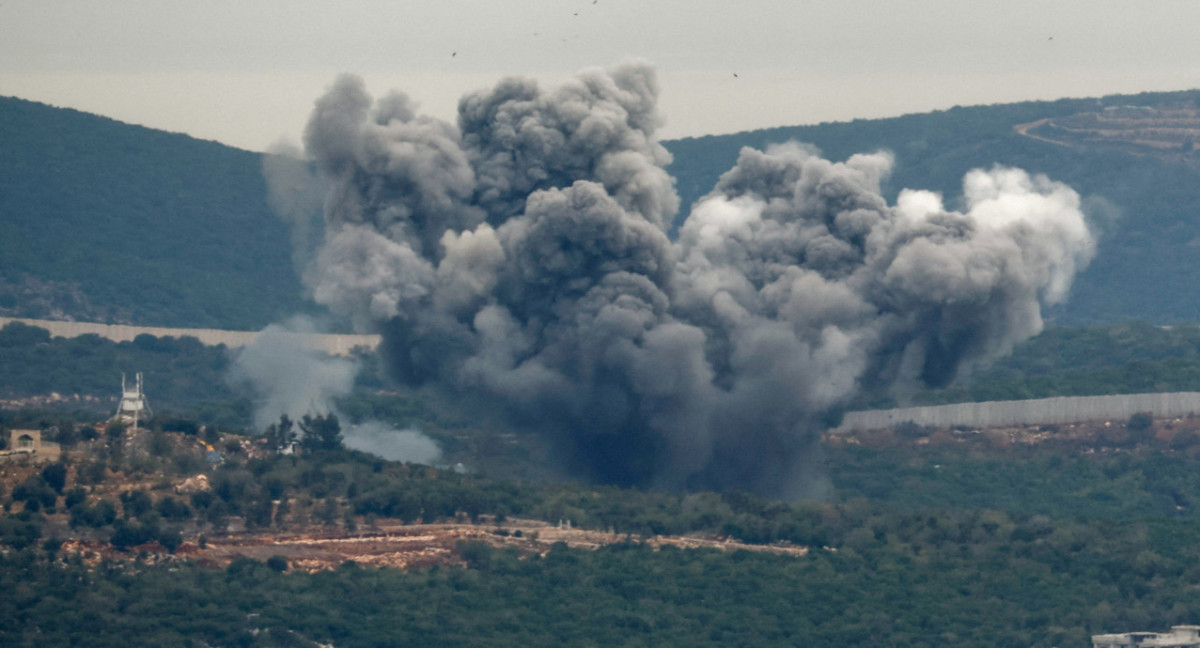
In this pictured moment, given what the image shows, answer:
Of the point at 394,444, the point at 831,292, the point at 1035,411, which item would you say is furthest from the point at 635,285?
the point at 1035,411

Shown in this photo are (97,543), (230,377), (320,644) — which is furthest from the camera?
(230,377)

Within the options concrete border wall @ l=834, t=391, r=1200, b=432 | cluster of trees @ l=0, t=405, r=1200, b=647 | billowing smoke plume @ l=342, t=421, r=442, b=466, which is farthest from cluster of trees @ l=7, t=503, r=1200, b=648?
concrete border wall @ l=834, t=391, r=1200, b=432

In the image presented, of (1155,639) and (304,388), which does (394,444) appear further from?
(1155,639)

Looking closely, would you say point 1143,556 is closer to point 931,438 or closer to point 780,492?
point 780,492

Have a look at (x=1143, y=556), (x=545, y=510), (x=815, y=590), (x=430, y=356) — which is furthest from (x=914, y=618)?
(x=430, y=356)

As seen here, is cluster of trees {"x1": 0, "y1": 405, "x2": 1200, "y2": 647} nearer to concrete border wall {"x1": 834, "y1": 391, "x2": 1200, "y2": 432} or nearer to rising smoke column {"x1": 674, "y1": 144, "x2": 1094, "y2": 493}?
rising smoke column {"x1": 674, "y1": 144, "x2": 1094, "y2": 493}

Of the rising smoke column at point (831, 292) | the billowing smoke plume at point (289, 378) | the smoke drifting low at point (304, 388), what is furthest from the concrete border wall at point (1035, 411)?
the billowing smoke plume at point (289, 378)
